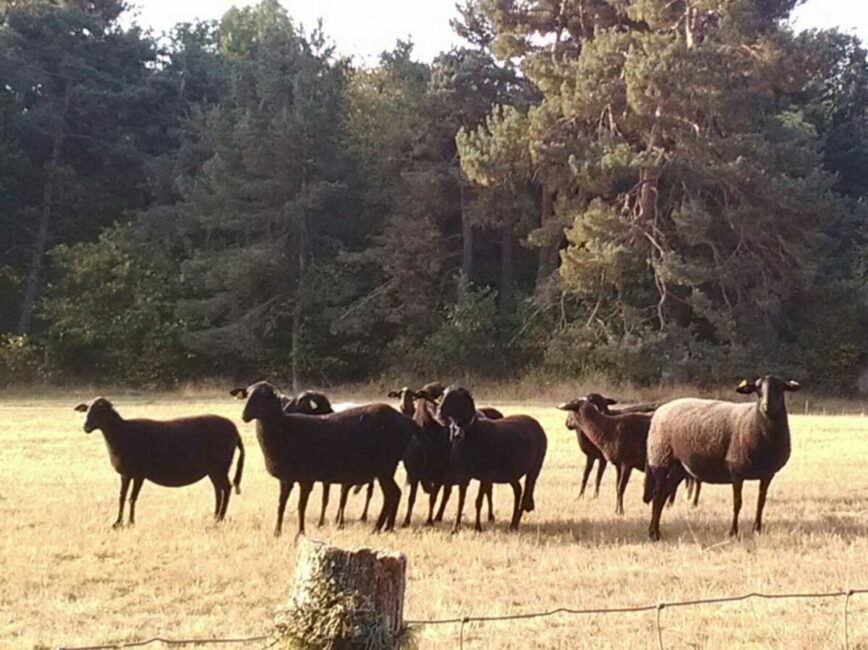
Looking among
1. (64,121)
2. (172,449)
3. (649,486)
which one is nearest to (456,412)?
(649,486)

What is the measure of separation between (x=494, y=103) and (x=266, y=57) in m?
10.3

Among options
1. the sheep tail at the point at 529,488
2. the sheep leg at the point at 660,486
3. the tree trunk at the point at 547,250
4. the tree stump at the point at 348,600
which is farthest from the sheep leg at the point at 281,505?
the tree trunk at the point at 547,250

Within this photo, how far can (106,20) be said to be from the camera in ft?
168

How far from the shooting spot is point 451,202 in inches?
1676

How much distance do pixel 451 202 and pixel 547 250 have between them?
4.36 m

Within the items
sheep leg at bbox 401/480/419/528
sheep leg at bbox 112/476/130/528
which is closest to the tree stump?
sheep leg at bbox 401/480/419/528

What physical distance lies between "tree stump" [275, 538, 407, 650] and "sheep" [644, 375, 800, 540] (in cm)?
811

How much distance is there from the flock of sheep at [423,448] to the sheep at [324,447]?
0.04 ft

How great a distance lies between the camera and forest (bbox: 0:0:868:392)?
1403 inches

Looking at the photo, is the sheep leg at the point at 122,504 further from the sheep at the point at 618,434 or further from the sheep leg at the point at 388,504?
the sheep at the point at 618,434

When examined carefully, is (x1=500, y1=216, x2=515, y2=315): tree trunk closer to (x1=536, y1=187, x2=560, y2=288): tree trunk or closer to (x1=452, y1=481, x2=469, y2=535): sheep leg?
(x1=536, y1=187, x2=560, y2=288): tree trunk

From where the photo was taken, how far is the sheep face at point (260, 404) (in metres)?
12.1

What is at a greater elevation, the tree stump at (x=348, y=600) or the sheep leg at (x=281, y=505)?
the tree stump at (x=348, y=600)

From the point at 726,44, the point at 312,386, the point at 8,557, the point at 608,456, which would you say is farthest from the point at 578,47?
the point at 8,557
